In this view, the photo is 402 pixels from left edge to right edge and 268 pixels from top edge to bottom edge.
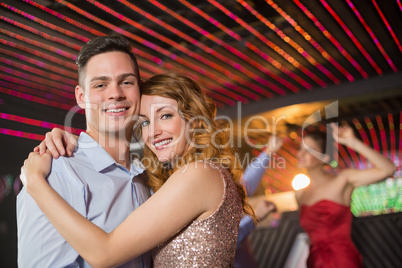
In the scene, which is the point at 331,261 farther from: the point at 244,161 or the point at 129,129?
the point at 244,161

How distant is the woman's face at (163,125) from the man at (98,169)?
A: 0.17 feet

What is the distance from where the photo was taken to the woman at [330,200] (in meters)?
3.43

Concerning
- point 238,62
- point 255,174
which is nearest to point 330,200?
point 255,174

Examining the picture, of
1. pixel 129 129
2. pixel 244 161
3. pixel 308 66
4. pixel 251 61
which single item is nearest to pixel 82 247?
pixel 129 129

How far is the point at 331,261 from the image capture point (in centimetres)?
341

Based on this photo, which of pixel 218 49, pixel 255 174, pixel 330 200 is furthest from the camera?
pixel 218 49

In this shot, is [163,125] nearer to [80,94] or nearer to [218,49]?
[80,94]

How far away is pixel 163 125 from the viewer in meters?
1.56

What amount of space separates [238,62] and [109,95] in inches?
114

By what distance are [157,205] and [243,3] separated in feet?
7.10

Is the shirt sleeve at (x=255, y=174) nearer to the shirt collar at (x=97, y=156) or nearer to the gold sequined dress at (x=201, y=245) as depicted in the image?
the gold sequined dress at (x=201, y=245)

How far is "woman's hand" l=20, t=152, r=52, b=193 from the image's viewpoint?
1193 millimetres

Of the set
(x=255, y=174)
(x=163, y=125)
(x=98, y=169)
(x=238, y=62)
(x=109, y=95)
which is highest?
(x=238, y=62)

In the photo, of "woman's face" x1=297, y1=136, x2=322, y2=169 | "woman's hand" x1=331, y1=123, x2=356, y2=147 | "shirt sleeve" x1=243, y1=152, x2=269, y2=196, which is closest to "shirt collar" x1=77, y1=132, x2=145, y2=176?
"shirt sleeve" x1=243, y1=152, x2=269, y2=196
